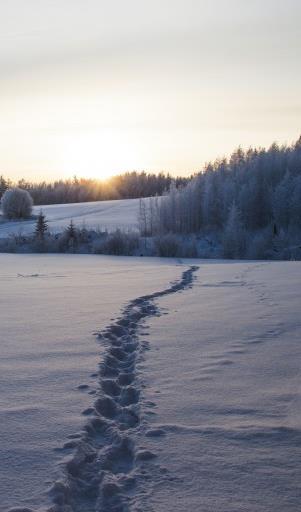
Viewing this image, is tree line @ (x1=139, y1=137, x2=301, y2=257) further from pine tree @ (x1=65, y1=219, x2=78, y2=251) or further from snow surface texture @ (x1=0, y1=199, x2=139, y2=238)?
pine tree @ (x1=65, y1=219, x2=78, y2=251)

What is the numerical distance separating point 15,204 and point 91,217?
296 inches

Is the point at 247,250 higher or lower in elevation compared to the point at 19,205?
lower

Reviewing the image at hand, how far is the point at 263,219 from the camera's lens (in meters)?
33.5

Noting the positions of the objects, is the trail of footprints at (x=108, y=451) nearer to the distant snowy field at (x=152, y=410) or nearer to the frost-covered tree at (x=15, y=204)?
the distant snowy field at (x=152, y=410)

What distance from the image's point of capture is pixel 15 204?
49219 millimetres

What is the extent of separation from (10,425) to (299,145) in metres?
37.9

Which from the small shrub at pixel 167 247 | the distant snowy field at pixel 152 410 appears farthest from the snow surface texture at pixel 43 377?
the small shrub at pixel 167 247

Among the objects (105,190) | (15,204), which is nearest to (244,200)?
(15,204)

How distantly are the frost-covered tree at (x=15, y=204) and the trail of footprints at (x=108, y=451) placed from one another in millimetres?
46897

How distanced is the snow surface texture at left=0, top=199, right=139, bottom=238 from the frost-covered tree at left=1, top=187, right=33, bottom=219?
97.8 inches

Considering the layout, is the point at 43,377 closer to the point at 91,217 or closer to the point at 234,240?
the point at 234,240

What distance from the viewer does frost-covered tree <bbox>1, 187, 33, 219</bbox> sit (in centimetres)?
4925

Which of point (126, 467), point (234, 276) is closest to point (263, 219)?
point (234, 276)

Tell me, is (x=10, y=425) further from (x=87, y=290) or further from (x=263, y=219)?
(x=263, y=219)
